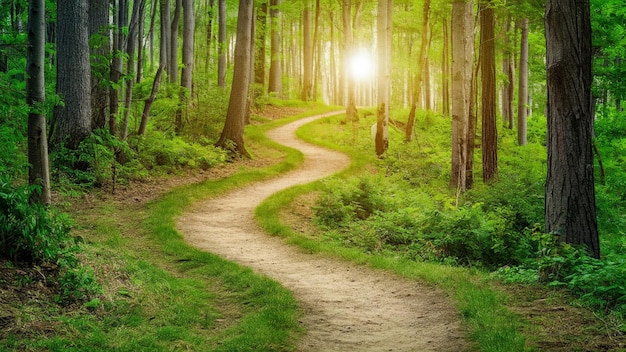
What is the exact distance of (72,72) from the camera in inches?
509

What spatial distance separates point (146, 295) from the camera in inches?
270

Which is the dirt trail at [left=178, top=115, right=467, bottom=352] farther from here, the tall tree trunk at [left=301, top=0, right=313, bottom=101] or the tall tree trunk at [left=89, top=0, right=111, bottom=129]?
the tall tree trunk at [left=301, top=0, right=313, bottom=101]

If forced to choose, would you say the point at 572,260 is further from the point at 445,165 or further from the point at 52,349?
the point at 445,165

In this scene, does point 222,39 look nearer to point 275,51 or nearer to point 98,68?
point 275,51

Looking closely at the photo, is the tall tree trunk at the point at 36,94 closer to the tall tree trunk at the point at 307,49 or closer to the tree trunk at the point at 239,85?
the tree trunk at the point at 239,85

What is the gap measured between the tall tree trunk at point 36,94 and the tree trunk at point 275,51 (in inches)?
1135

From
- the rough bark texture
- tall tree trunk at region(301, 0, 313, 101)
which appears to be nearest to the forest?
the rough bark texture

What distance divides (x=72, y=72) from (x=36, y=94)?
6789 mm

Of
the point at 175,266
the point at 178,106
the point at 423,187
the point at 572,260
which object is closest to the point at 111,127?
the point at 178,106

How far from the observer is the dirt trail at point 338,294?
19.6 feet

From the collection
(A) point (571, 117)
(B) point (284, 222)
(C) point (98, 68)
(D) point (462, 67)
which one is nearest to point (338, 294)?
(A) point (571, 117)

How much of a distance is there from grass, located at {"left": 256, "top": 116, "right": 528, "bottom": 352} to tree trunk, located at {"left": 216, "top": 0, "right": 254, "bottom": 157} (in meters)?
5.24

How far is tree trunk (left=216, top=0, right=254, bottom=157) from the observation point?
1914 cm

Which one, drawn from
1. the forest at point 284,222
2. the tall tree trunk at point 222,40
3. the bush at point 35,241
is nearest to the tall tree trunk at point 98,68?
the forest at point 284,222
